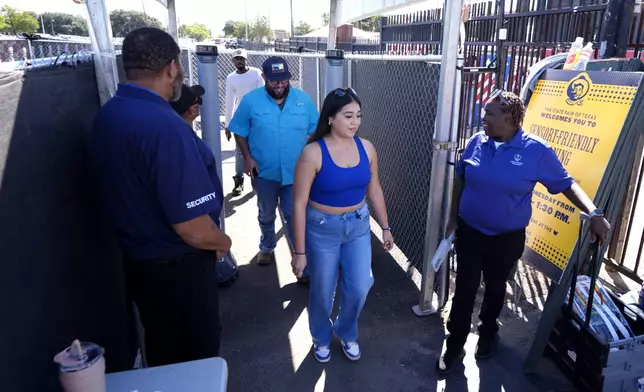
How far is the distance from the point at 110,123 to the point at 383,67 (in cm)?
340

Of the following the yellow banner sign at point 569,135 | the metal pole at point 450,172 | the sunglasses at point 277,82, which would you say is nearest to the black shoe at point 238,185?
the sunglasses at point 277,82

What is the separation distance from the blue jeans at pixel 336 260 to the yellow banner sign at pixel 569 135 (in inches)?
55.4

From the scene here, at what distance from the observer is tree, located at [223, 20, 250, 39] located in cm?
6736

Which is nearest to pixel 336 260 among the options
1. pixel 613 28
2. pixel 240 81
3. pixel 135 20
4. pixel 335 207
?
pixel 335 207

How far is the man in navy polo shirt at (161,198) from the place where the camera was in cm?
180

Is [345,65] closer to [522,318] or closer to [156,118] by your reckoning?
[522,318]

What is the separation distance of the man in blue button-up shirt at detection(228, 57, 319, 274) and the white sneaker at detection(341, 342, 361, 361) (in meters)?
1.16

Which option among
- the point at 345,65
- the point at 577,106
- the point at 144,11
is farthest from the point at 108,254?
the point at 345,65

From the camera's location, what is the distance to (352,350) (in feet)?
10.6

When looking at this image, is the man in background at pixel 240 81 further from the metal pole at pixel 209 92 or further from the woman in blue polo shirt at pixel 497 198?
the woman in blue polo shirt at pixel 497 198

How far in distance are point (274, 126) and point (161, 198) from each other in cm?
229

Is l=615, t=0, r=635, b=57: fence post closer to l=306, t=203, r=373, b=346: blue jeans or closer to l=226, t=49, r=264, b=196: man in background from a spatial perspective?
l=306, t=203, r=373, b=346: blue jeans

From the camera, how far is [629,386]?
266 centimetres

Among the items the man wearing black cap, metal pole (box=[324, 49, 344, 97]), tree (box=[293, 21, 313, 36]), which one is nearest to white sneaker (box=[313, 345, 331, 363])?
the man wearing black cap
